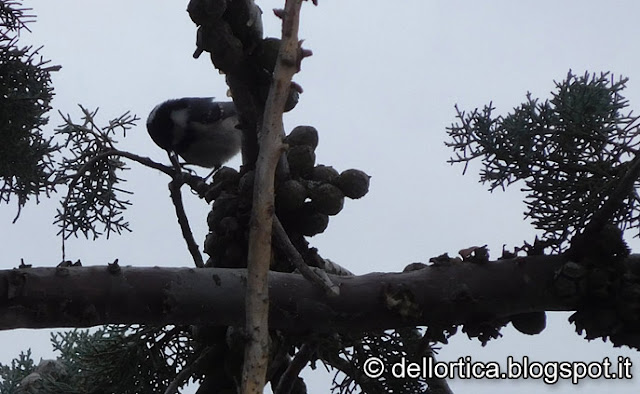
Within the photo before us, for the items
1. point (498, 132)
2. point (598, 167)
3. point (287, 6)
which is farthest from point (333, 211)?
point (287, 6)

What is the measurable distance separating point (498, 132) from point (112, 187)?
0.67 m

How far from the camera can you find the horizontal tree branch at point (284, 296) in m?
1.07

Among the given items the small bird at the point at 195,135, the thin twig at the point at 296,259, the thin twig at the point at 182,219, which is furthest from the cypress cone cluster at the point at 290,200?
the small bird at the point at 195,135

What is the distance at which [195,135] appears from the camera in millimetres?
2281

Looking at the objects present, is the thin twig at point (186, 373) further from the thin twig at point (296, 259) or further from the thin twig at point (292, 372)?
the thin twig at point (296, 259)

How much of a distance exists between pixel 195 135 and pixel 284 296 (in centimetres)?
122

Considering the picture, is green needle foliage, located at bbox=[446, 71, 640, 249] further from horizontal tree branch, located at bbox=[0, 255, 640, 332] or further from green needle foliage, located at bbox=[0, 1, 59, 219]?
green needle foliage, located at bbox=[0, 1, 59, 219]

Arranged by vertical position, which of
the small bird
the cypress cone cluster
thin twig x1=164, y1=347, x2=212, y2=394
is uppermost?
the small bird

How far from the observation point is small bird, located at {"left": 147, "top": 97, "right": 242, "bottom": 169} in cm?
220

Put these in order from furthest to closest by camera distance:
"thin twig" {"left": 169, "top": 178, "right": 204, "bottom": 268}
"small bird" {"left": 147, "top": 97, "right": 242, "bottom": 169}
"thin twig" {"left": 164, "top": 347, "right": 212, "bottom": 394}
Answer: "small bird" {"left": 147, "top": 97, "right": 242, "bottom": 169} < "thin twig" {"left": 169, "top": 178, "right": 204, "bottom": 268} < "thin twig" {"left": 164, "top": 347, "right": 212, "bottom": 394}

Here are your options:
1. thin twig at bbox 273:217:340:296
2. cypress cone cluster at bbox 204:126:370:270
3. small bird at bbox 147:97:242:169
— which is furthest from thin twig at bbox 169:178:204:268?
small bird at bbox 147:97:242:169

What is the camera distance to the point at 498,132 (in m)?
1.24

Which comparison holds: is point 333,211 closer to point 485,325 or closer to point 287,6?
point 485,325

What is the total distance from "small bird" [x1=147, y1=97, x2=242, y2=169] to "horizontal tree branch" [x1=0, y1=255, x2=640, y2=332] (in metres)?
1.09
